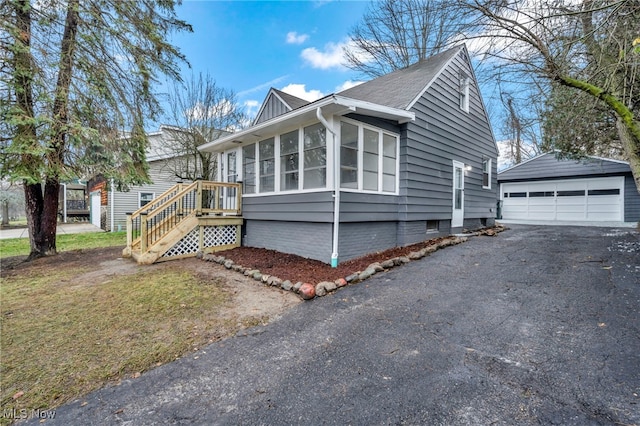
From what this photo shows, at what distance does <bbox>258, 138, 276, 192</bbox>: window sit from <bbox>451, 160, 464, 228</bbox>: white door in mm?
5646

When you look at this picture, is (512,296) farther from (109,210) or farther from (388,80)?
(109,210)

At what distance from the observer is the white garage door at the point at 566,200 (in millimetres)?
13016

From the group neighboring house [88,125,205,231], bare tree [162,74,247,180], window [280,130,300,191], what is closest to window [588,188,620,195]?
window [280,130,300,191]

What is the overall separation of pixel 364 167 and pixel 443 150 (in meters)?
3.37

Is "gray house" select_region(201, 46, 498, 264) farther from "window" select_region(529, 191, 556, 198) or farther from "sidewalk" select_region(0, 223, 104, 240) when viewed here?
"sidewalk" select_region(0, 223, 104, 240)

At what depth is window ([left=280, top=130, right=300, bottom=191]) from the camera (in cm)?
687

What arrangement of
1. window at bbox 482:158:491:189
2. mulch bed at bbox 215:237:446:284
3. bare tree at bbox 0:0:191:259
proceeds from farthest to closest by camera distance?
window at bbox 482:158:491:189, bare tree at bbox 0:0:191:259, mulch bed at bbox 215:237:446:284

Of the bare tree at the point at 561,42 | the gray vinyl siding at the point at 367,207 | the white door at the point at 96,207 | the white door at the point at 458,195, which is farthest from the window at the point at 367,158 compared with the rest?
the white door at the point at 96,207

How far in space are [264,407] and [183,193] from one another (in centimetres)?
636

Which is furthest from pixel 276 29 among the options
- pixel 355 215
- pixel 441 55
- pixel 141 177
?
pixel 355 215

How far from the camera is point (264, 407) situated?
6.86 feet

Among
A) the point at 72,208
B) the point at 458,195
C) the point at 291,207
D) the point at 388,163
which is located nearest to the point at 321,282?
the point at 291,207

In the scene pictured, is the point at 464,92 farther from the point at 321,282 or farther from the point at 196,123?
the point at 196,123

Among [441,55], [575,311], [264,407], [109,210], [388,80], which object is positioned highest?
[441,55]
